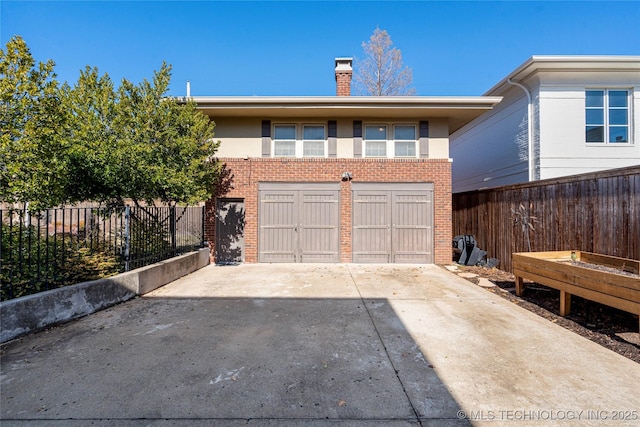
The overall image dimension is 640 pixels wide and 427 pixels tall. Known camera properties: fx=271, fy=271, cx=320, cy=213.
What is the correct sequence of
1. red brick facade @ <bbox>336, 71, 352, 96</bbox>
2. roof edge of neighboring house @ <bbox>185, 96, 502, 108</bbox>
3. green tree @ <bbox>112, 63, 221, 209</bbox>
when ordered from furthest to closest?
1. red brick facade @ <bbox>336, 71, 352, 96</bbox>
2. roof edge of neighboring house @ <bbox>185, 96, 502, 108</bbox>
3. green tree @ <bbox>112, 63, 221, 209</bbox>

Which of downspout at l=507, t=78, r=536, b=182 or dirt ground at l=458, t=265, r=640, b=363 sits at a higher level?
downspout at l=507, t=78, r=536, b=182

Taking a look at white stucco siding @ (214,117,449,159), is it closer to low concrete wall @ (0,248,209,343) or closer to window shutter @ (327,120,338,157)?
window shutter @ (327,120,338,157)

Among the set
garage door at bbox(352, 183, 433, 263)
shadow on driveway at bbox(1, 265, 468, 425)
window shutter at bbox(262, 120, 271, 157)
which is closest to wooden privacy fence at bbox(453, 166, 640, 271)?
garage door at bbox(352, 183, 433, 263)

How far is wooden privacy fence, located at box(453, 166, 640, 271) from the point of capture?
445 centimetres

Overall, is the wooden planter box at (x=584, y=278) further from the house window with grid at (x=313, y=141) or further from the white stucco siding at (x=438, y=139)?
the house window with grid at (x=313, y=141)

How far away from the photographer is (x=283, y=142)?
352 inches

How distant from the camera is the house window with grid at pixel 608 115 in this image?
29.4 ft

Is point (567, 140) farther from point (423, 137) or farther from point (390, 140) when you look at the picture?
point (390, 140)

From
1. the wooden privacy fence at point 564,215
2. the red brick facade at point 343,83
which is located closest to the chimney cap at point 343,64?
the red brick facade at point 343,83

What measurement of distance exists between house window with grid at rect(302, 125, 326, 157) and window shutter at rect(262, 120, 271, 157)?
3.64 ft

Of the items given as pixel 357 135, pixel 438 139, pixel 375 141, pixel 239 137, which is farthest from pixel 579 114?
pixel 239 137

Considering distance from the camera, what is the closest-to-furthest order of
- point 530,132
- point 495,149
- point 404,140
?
point 404,140 < point 530,132 < point 495,149

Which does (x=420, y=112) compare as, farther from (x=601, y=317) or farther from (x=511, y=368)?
(x=511, y=368)

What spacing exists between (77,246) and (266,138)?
562 centimetres
